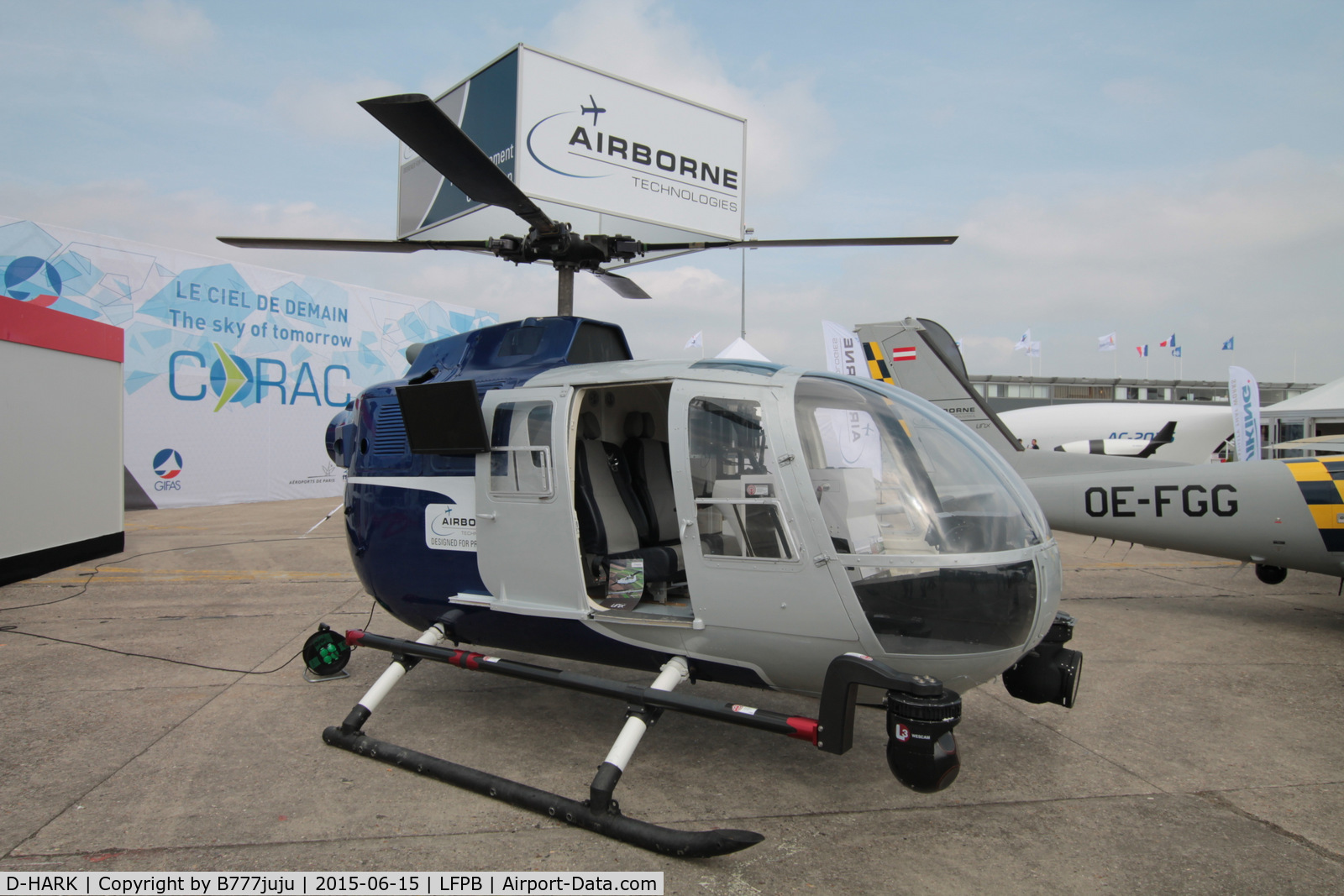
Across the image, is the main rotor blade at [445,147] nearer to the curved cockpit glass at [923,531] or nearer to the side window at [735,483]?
the side window at [735,483]

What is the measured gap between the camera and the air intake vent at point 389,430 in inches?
183

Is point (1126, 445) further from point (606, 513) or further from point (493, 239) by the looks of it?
point (493, 239)

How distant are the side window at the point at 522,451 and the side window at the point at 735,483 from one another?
2.80 ft

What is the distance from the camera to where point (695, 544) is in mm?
3588

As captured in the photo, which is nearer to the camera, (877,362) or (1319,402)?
(877,362)

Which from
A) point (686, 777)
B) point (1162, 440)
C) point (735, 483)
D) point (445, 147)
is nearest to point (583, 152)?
point (445, 147)

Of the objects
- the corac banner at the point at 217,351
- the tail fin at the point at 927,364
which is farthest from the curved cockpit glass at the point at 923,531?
the corac banner at the point at 217,351

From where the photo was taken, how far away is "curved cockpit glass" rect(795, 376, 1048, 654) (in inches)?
127

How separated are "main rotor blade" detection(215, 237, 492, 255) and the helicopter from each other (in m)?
0.08

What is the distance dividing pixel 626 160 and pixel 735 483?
7.12 m

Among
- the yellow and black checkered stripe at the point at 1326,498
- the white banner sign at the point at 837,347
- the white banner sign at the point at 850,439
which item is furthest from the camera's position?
the white banner sign at the point at 837,347

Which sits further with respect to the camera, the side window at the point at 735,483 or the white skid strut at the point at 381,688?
the white skid strut at the point at 381,688

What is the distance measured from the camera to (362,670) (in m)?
5.45

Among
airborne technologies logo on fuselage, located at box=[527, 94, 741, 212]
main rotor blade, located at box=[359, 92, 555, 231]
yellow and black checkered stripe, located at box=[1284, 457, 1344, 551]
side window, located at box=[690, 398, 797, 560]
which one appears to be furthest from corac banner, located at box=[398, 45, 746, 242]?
yellow and black checkered stripe, located at box=[1284, 457, 1344, 551]
